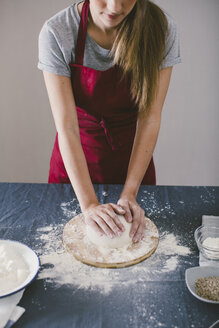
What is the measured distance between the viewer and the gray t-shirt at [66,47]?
1389 mm

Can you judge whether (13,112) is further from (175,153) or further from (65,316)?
(65,316)

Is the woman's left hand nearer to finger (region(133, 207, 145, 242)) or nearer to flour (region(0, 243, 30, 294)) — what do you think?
finger (region(133, 207, 145, 242))

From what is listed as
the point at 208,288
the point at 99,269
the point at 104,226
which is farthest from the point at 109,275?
the point at 208,288

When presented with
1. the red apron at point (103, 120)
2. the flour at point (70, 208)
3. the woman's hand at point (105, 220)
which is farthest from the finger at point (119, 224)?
the red apron at point (103, 120)

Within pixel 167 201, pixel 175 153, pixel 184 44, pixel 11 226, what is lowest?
pixel 175 153

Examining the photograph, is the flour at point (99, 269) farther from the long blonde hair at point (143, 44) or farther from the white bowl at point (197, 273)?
the long blonde hair at point (143, 44)

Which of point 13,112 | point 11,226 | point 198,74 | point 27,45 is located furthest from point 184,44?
point 11,226

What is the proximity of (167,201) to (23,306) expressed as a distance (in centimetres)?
78

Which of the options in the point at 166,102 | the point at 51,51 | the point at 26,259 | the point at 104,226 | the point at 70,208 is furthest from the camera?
the point at 166,102

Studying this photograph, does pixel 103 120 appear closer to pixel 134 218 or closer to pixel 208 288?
pixel 134 218

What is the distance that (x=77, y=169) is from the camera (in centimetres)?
143

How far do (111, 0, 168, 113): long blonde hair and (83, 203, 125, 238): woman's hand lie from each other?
52 cm

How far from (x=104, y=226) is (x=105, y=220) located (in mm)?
23

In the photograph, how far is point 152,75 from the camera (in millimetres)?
1475
